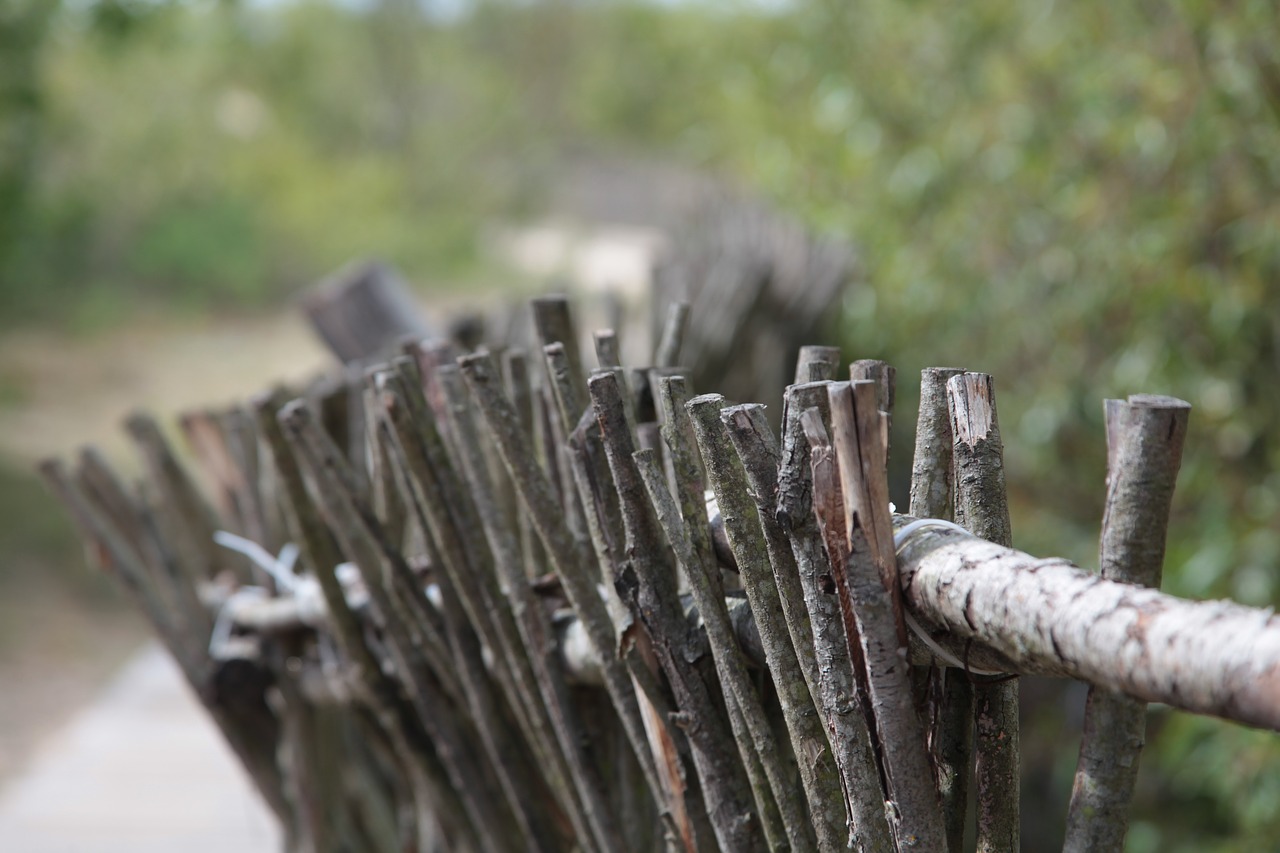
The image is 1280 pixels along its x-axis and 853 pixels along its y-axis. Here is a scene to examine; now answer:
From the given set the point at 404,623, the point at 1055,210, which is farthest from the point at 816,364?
the point at 1055,210

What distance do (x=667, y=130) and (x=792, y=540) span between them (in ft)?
63.9

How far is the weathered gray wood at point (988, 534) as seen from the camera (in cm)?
67

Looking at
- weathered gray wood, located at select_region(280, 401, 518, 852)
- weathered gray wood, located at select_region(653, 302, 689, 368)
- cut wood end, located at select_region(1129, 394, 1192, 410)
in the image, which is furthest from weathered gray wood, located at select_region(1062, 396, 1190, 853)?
weathered gray wood, located at select_region(280, 401, 518, 852)

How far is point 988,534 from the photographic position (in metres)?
0.68

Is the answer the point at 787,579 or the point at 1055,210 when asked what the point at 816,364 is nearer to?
the point at 787,579

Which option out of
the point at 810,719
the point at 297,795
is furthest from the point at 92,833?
the point at 810,719

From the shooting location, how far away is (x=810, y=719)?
0.73m

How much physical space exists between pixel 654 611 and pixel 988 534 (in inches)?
9.8

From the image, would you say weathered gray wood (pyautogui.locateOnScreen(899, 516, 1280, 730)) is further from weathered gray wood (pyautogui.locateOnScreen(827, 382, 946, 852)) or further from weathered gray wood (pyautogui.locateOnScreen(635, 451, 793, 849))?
weathered gray wood (pyautogui.locateOnScreen(635, 451, 793, 849))

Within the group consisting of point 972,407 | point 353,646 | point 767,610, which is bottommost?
point 353,646

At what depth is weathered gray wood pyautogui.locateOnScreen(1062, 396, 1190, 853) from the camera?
23.0 inches

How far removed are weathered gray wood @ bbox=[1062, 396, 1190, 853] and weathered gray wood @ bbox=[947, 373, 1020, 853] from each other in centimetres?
5

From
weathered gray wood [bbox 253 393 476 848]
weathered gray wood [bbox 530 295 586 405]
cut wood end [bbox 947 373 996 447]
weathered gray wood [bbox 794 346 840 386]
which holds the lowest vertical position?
weathered gray wood [bbox 253 393 476 848]

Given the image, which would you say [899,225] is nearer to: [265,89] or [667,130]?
[265,89]
